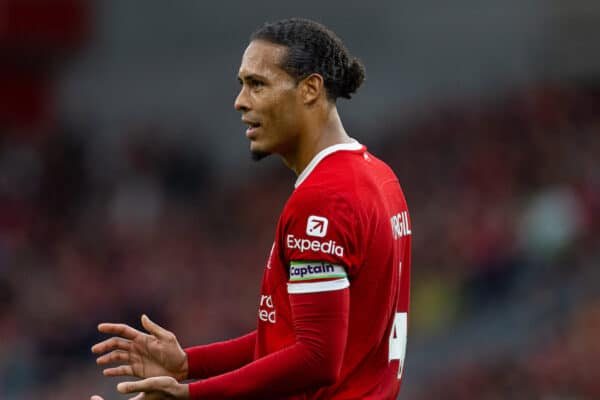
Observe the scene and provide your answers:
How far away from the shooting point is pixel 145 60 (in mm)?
15398

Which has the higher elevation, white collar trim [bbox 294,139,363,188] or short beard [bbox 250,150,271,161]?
short beard [bbox 250,150,271,161]

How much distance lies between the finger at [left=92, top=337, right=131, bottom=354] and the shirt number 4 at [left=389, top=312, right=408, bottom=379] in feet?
2.83

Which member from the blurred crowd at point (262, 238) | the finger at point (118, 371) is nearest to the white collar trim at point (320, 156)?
the finger at point (118, 371)

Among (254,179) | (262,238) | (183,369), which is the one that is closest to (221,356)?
(183,369)

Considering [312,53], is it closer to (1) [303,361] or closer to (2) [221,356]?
(1) [303,361]

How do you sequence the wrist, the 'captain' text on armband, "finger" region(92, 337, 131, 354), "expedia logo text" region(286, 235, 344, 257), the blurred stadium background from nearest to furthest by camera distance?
"expedia logo text" region(286, 235, 344, 257) < the 'captain' text on armband < "finger" region(92, 337, 131, 354) < the wrist < the blurred stadium background

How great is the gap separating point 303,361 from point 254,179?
10702mm

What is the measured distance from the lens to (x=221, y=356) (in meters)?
3.78

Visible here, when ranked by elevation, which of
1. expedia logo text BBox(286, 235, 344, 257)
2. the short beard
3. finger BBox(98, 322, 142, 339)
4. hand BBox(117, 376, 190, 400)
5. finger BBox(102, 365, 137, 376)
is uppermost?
the short beard

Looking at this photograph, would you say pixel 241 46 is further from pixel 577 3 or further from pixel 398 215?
pixel 398 215

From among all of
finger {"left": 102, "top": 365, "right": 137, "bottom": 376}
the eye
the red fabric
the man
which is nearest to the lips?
the man

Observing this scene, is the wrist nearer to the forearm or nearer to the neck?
the forearm

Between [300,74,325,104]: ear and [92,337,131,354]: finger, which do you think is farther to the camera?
[92,337,131,354]: finger

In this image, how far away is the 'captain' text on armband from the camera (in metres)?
3.36
